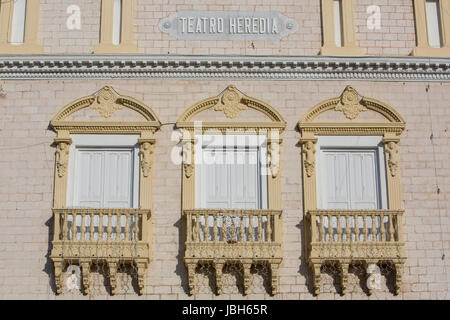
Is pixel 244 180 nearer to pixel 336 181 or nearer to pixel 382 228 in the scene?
pixel 336 181

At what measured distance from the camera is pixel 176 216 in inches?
787

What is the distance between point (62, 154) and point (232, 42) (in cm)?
508

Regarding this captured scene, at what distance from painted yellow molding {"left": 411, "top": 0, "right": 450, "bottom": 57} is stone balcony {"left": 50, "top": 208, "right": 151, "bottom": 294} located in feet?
26.3

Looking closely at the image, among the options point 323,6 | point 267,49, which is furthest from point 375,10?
point 267,49

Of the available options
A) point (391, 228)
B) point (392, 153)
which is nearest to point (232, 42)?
point (392, 153)

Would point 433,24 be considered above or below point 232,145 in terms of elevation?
above

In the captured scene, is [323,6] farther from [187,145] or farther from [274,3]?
[187,145]

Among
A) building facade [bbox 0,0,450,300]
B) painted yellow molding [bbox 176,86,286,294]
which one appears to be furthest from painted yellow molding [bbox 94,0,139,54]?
painted yellow molding [bbox 176,86,286,294]

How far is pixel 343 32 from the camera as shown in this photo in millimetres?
21672

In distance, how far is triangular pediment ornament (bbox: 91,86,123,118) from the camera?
68.2 ft

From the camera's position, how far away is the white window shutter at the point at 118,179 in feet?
66.2

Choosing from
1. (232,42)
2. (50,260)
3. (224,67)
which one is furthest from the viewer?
(232,42)

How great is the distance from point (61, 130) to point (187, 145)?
Answer: 9.98 ft
